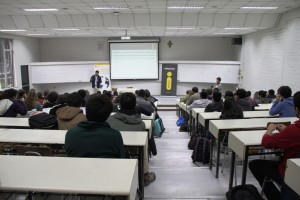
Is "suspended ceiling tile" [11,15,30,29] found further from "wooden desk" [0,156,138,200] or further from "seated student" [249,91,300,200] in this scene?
"seated student" [249,91,300,200]

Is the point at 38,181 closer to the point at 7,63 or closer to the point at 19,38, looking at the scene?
the point at 7,63

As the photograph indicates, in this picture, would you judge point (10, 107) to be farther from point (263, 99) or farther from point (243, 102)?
point (263, 99)

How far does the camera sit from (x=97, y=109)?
192cm

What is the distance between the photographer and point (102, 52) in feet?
41.3

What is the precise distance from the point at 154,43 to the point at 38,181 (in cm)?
1125

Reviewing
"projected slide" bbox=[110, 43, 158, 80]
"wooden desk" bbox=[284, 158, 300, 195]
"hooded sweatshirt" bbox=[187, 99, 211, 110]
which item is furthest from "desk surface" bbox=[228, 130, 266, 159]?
"projected slide" bbox=[110, 43, 158, 80]

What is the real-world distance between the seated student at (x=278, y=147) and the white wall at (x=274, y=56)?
4970mm

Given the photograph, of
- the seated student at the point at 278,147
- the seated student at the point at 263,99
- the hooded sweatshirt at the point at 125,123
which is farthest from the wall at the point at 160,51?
the seated student at the point at 278,147

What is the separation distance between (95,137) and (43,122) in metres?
1.63

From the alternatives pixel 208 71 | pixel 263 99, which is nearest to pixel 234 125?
pixel 263 99

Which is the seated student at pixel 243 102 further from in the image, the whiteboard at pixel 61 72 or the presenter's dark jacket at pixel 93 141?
the whiteboard at pixel 61 72

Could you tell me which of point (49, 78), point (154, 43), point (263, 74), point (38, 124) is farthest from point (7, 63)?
point (263, 74)

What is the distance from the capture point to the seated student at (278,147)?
6.71 feet

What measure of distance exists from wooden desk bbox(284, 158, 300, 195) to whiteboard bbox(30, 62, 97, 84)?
11.2m
